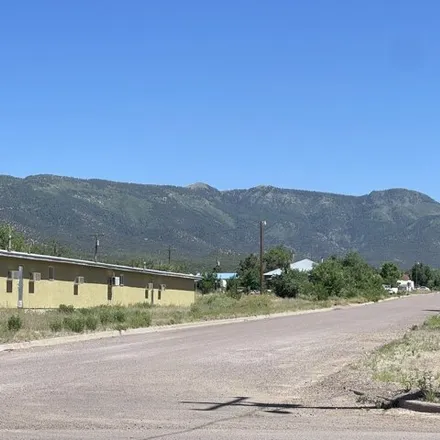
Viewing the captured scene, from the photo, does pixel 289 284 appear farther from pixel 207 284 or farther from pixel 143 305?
pixel 143 305

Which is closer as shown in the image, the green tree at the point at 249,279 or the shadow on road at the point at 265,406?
the shadow on road at the point at 265,406

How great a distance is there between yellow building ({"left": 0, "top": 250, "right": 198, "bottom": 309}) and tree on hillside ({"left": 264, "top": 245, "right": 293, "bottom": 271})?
185ft

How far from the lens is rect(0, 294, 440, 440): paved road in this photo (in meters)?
10.4

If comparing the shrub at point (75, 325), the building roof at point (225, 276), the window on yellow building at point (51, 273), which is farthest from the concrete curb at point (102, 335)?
the building roof at point (225, 276)

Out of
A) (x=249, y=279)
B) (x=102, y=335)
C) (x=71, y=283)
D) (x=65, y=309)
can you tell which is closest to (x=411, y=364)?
(x=102, y=335)

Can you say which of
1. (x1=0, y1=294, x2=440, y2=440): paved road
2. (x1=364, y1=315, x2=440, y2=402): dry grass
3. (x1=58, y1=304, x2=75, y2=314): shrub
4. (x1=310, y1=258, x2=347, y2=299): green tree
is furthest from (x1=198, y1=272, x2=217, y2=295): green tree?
(x1=0, y1=294, x2=440, y2=440): paved road

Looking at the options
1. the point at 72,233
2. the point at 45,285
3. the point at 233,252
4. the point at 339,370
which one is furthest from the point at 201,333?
the point at 233,252

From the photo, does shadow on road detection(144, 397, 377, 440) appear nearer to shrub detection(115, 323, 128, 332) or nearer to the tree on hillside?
shrub detection(115, 323, 128, 332)

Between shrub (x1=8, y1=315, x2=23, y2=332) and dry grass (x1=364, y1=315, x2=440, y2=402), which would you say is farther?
shrub (x1=8, y1=315, x2=23, y2=332)

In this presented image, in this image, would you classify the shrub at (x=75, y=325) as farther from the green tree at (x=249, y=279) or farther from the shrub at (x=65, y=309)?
the green tree at (x=249, y=279)

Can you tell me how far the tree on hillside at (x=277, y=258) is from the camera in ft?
398

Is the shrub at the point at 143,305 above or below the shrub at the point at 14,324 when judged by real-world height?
above

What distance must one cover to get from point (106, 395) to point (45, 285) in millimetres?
32171

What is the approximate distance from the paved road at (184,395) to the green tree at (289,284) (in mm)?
70598
